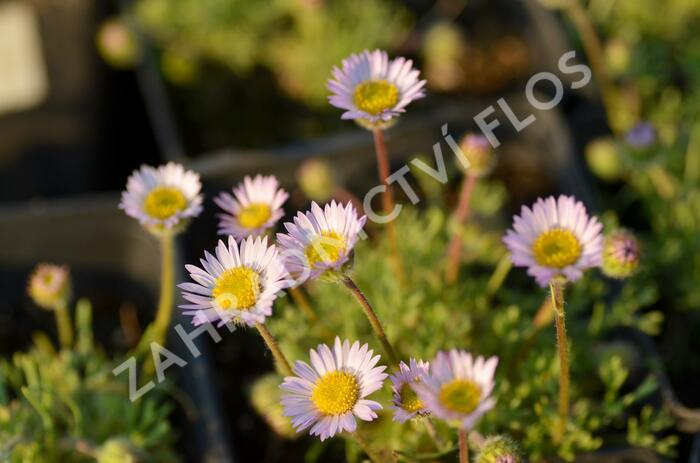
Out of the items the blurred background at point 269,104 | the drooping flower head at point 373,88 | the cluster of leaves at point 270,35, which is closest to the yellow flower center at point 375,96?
the drooping flower head at point 373,88

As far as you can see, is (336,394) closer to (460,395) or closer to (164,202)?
(460,395)

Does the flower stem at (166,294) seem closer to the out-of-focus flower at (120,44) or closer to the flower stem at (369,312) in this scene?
the flower stem at (369,312)

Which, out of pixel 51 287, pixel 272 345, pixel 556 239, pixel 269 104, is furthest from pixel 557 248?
pixel 269 104

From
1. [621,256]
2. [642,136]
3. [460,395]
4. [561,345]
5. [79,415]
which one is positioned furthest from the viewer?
[642,136]

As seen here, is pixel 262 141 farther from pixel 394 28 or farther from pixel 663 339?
pixel 663 339

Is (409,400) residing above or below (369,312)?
below

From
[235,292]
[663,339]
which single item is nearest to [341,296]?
[235,292]
